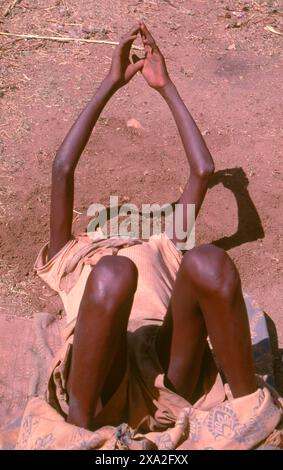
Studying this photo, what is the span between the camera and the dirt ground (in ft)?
13.4

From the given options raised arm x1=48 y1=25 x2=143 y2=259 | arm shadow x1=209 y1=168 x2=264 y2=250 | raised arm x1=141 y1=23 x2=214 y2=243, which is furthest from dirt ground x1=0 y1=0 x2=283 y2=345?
raised arm x1=141 y1=23 x2=214 y2=243

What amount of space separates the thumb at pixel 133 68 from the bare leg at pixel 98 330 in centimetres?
135

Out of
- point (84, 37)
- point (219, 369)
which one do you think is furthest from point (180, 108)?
point (84, 37)

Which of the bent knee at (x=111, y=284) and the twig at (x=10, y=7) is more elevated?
the twig at (x=10, y=7)

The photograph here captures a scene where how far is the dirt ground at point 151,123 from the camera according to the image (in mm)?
4098

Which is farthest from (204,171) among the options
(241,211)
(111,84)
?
(241,211)

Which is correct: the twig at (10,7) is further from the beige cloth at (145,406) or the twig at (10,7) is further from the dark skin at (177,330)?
the dark skin at (177,330)

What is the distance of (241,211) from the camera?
14.2 ft

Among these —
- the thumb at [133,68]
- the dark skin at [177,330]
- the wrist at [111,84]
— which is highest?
the thumb at [133,68]

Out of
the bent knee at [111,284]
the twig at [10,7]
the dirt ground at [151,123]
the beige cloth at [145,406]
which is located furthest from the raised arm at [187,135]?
the twig at [10,7]

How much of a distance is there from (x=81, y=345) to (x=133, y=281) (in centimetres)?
26

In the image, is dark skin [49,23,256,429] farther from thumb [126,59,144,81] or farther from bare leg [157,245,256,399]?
thumb [126,59,144,81]

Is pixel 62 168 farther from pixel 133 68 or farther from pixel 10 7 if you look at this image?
pixel 10 7
